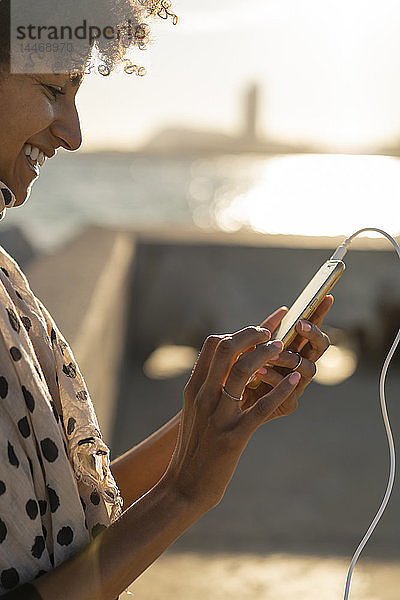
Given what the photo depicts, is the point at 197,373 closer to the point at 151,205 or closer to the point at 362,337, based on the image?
the point at 362,337

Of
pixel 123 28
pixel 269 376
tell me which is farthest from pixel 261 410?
pixel 123 28

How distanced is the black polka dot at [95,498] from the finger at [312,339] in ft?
1.47

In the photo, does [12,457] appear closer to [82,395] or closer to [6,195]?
[82,395]

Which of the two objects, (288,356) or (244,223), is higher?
(288,356)

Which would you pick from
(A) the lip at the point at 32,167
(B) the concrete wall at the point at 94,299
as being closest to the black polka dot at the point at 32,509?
(A) the lip at the point at 32,167

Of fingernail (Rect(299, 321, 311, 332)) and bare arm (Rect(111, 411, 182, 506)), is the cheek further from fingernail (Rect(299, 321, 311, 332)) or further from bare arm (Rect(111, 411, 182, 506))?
bare arm (Rect(111, 411, 182, 506))

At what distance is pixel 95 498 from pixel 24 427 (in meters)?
0.25

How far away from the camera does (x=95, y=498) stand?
1537 mm

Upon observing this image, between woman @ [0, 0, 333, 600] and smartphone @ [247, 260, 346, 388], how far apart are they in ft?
0.14

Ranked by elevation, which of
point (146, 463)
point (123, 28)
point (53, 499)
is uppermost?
point (123, 28)

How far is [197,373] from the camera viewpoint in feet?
4.40

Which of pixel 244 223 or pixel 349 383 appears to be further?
pixel 244 223

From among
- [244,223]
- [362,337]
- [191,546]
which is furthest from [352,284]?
[244,223]

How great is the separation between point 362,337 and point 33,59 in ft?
20.4
